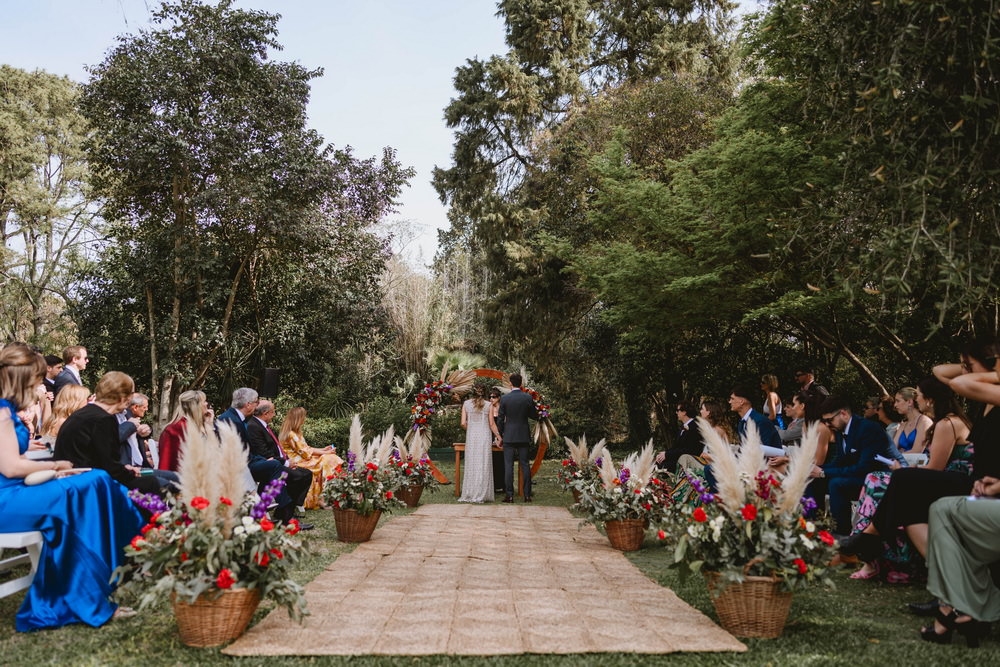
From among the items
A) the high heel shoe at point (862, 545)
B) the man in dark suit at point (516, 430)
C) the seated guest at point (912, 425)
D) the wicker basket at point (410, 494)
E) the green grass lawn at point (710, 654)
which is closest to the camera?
the green grass lawn at point (710, 654)

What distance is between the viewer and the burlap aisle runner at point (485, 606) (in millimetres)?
3752

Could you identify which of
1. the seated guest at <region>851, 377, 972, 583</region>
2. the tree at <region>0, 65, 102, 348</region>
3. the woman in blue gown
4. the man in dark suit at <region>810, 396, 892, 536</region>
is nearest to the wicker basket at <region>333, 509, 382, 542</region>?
the woman in blue gown

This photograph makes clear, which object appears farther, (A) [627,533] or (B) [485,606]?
(A) [627,533]

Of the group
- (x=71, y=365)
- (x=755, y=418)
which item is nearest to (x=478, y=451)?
(x=755, y=418)

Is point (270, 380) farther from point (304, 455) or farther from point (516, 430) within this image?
point (516, 430)

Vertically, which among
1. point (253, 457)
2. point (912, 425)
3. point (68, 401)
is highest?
point (68, 401)

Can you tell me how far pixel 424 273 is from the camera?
29.5 meters

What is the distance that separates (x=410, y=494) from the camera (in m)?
10.4

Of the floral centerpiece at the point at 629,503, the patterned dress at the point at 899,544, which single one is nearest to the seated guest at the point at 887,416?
the patterned dress at the point at 899,544

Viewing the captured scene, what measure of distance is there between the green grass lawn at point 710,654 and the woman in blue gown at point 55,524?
0.44 feet

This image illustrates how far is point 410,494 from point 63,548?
254 inches

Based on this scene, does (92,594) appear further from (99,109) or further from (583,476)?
(99,109)

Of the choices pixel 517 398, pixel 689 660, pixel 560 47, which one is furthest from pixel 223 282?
pixel 689 660

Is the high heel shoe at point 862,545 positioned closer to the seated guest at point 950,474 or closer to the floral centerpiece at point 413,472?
the seated guest at point 950,474
